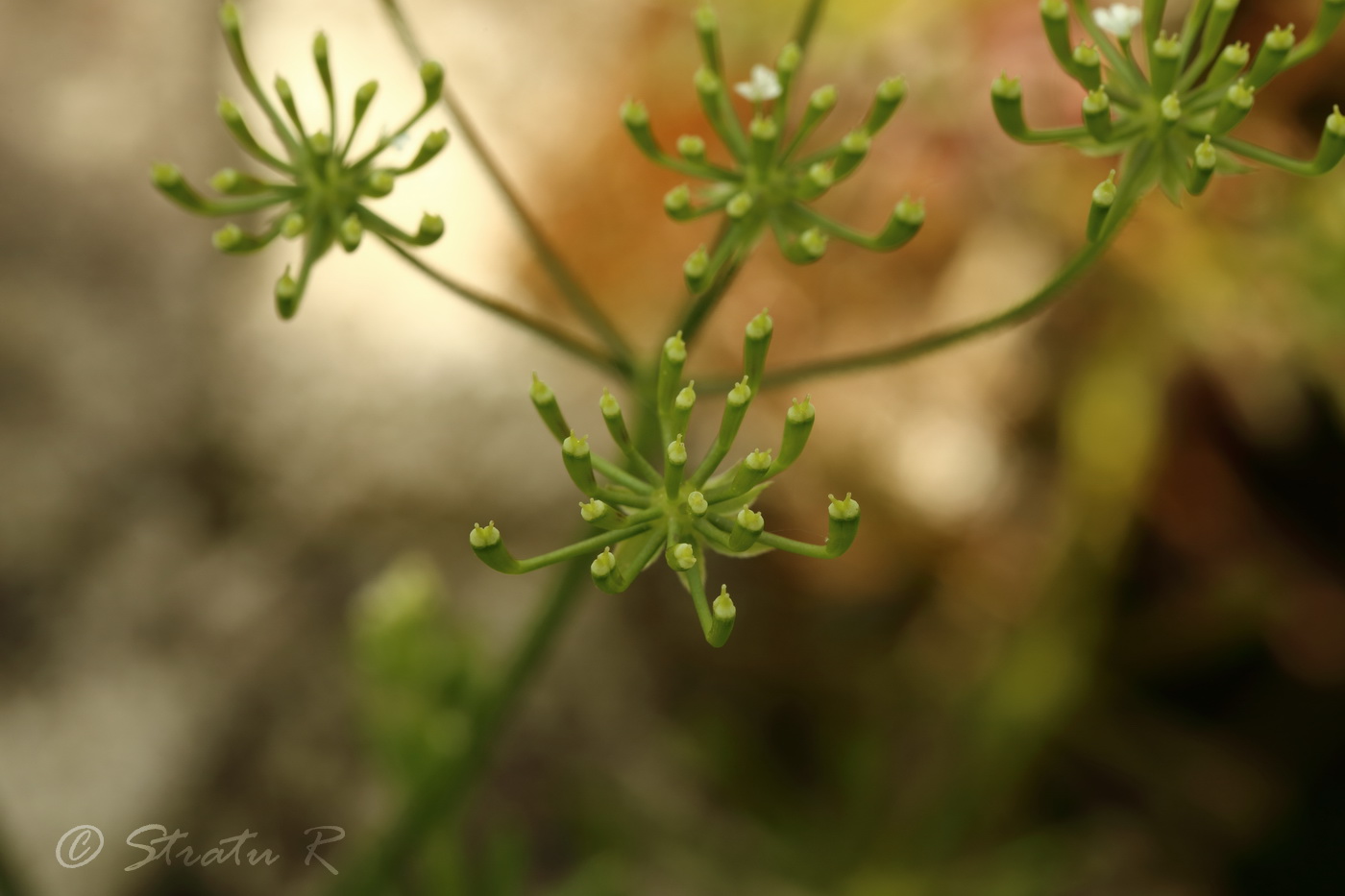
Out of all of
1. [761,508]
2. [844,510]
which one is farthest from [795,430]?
[761,508]

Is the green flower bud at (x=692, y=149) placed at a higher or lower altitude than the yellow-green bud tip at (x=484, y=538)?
higher

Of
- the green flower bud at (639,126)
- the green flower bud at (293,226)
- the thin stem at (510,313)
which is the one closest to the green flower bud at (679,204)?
the green flower bud at (639,126)

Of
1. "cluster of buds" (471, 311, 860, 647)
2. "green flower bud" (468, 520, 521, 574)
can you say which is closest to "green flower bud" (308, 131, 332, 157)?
"cluster of buds" (471, 311, 860, 647)

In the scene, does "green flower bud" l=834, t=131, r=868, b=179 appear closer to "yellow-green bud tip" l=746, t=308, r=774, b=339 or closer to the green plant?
the green plant

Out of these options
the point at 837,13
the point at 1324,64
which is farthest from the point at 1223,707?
the point at 837,13

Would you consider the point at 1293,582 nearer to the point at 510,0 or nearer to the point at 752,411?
the point at 752,411

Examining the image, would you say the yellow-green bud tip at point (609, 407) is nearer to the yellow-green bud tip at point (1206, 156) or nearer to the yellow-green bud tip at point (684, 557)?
the yellow-green bud tip at point (684, 557)
